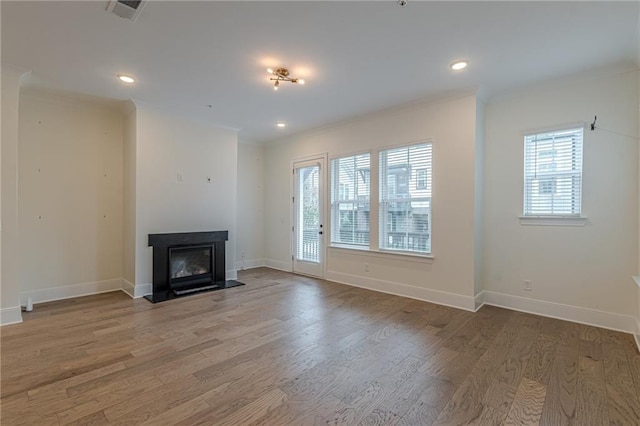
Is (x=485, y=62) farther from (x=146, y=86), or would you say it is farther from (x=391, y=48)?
(x=146, y=86)

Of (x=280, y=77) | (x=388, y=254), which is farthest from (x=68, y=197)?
(x=388, y=254)

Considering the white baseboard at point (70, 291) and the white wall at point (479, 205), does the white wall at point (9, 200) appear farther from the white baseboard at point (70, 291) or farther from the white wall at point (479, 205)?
the white wall at point (479, 205)

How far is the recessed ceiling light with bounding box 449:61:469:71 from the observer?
10.2ft

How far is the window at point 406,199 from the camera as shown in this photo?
4.28 metres

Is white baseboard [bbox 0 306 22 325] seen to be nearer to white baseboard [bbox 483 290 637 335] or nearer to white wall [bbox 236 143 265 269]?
white wall [bbox 236 143 265 269]

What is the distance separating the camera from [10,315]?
132 inches

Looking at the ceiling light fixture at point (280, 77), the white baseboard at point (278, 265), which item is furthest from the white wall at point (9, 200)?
the white baseboard at point (278, 265)

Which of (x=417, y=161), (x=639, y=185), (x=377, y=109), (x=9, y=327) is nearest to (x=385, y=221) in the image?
(x=417, y=161)

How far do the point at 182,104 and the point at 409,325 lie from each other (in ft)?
13.9

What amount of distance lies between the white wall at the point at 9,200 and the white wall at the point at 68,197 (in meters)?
0.74

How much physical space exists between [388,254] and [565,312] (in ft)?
7.17

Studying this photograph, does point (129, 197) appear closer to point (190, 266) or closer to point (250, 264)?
point (190, 266)

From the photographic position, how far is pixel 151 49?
113 inches

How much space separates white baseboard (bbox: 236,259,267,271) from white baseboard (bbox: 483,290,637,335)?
444 cm
